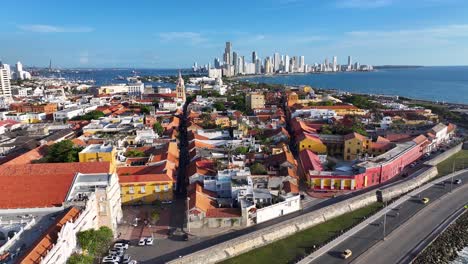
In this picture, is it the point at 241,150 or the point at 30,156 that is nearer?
the point at 30,156

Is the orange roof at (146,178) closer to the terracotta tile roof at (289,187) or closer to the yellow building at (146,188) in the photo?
the yellow building at (146,188)

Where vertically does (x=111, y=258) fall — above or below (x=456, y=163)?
below

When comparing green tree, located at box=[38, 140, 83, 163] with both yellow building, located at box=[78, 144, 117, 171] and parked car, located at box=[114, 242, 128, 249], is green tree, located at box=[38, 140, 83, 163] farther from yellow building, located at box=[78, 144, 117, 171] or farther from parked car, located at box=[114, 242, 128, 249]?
parked car, located at box=[114, 242, 128, 249]

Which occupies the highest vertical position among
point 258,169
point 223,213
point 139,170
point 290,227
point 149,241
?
point 258,169

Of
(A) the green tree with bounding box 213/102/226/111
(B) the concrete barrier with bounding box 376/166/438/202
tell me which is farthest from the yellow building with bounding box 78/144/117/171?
(A) the green tree with bounding box 213/102/226/111

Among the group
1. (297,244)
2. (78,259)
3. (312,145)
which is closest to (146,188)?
(78,259)

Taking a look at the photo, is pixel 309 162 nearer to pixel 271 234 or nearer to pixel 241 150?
pixel 241 150
